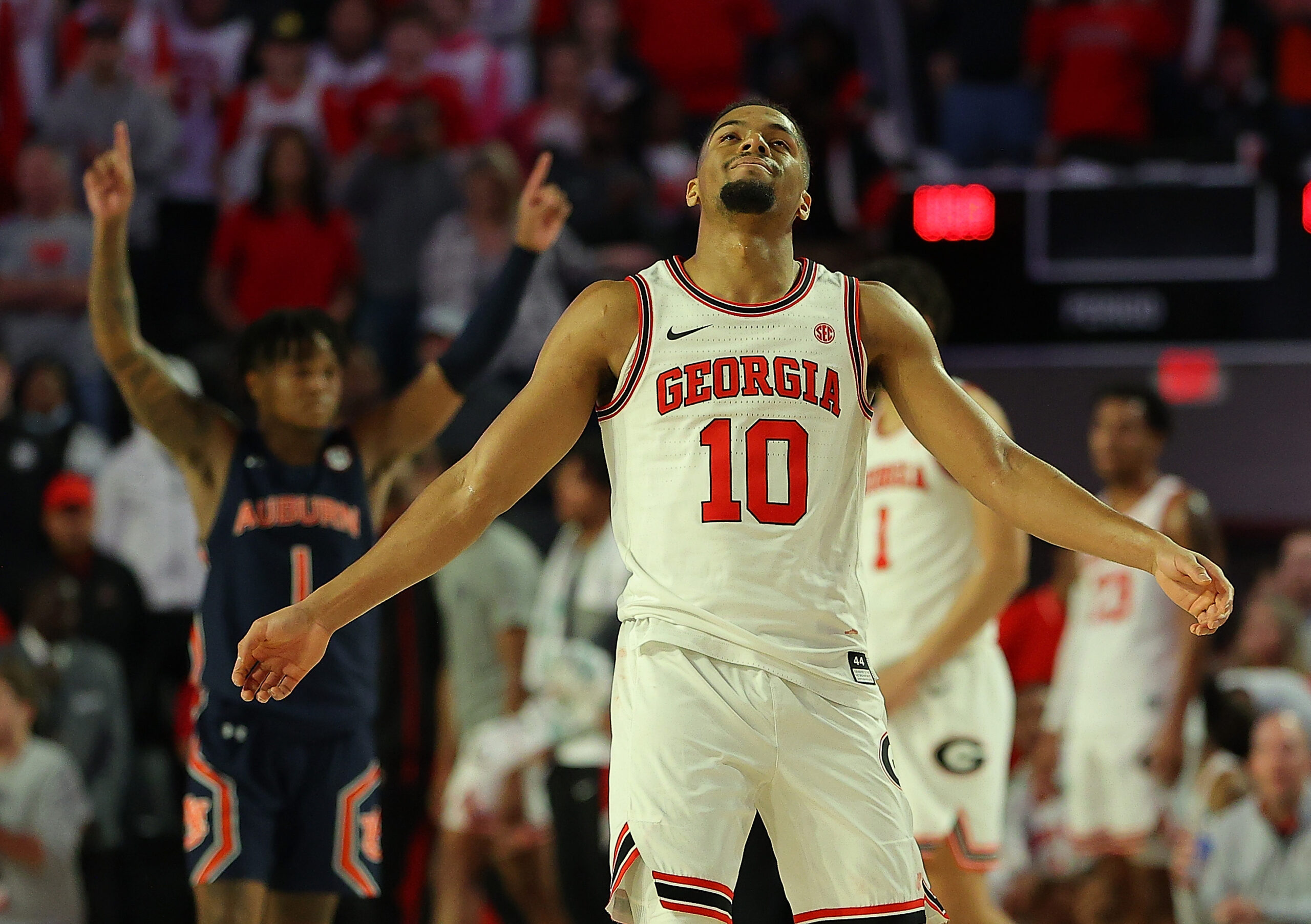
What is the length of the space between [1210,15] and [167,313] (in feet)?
23.3

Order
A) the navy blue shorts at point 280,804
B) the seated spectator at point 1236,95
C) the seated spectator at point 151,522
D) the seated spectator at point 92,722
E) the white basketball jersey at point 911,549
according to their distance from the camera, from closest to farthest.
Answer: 1. the navy blue shorts at point 280,804
2. the white basketball jersey at point 911,549
3. the seated spectator at point 92,722
4. the seated spectator at point 151,522
5. the seated spectator at point 1236,95

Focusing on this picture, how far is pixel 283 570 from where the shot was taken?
5.14 meters

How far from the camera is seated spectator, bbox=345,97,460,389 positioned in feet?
34.2

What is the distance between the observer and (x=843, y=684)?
381cm

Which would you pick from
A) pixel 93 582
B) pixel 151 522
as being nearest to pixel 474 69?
pixel 151 522

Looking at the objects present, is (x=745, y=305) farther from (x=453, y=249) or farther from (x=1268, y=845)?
(x=453, y=249)

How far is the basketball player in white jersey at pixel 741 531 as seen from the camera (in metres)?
3.67

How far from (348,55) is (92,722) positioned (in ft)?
17.6

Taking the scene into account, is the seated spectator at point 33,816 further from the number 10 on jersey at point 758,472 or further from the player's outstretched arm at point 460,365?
the number 10 on jersey at point 758,472

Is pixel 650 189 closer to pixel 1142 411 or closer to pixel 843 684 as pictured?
pixel 1142 411

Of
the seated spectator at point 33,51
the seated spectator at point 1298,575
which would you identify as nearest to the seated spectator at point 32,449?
the seated spectator at point 33,51

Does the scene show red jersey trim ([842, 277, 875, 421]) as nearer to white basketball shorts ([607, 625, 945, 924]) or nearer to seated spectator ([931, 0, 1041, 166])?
white basketball shorts ([607, 625, 945, 924])

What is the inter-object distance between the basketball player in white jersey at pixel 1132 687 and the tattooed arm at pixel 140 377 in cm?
393

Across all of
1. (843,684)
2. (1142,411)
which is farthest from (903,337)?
(1142,411)
